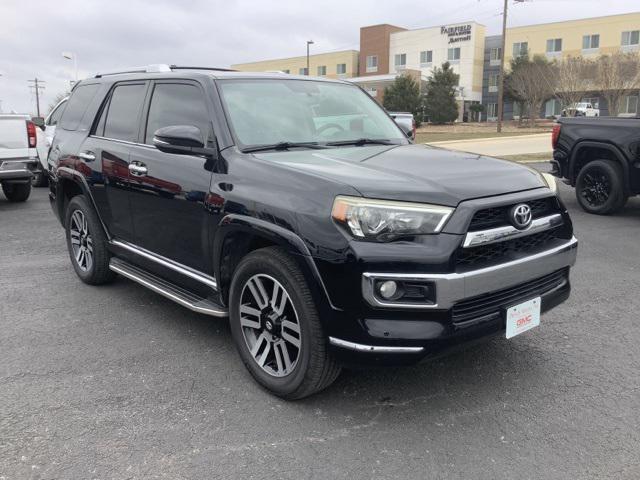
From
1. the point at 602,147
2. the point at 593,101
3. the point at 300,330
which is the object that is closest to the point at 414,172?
the point at 300,330

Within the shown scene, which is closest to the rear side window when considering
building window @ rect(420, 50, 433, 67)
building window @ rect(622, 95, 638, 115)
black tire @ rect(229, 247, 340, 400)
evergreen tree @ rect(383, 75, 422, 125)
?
black tire @ rect(229, 247, 340, 400)

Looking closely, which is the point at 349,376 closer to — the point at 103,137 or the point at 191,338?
the point at 191,338

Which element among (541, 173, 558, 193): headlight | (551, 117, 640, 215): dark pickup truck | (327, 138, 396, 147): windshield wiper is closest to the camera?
(541, 173, 558, 193): headlight

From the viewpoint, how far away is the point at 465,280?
9.26 feet

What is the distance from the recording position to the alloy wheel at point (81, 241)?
532cm

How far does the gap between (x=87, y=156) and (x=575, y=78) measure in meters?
46.1

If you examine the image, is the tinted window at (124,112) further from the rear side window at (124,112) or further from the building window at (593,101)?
the building window at (593,101)

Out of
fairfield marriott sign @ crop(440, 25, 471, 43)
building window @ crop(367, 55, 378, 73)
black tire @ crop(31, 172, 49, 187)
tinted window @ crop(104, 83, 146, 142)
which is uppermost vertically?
fairfield marriott sign @ crop(440, 25, 471, 43)

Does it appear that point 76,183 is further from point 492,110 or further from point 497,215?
point 492,110

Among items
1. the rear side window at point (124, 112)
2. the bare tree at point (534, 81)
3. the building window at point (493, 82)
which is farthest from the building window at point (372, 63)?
the rear side window at point (124, 112)

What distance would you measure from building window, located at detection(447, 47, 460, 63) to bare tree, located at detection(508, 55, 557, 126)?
1534cm

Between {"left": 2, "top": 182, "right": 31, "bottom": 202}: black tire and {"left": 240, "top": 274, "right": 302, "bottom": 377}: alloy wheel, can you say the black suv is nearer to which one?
{"left": 240, "top": 274, "right": 302, "bottom": 377}: alloy wheel

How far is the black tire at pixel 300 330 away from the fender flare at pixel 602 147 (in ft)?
22.2

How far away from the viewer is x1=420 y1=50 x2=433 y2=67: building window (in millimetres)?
68688
